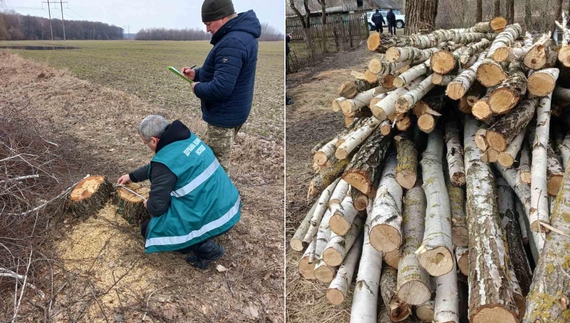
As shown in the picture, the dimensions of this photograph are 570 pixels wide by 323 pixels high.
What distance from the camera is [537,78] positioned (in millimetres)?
3223

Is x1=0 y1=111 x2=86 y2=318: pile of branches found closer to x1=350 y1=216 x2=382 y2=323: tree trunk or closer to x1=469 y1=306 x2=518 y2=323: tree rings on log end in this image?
x1=350 y1=216 x2=382 y2=323: tree trunk

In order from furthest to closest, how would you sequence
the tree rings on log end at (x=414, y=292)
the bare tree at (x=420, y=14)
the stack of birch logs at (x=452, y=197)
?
the bare tree at (x=420, y=14)
the tree rings on log end at (x=414, y=292)
the stack of birch logs at (x=452, y=197)

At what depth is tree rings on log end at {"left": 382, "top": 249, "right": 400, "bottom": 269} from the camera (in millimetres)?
3099

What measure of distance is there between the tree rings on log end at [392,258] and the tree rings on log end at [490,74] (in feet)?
4.51

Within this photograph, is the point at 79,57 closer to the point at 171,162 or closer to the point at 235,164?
the point at 235,164

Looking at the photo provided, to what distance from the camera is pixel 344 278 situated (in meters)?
3.30

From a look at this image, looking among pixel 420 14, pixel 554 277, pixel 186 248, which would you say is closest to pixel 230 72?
pixel 186 248

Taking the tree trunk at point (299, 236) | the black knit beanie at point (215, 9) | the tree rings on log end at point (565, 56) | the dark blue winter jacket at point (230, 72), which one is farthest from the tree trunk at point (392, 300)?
the black knit beanie at point (215, 9)

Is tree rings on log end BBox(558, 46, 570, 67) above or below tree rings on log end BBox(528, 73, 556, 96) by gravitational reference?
above

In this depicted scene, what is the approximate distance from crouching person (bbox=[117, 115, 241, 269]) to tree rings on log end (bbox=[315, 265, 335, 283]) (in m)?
0.78

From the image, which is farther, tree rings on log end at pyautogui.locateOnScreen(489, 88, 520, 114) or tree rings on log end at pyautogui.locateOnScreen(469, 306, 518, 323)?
tree rings on log end at pyautogui.locateOnScreen(489, 88, 520, 114)

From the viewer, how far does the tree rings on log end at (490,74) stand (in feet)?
10.6

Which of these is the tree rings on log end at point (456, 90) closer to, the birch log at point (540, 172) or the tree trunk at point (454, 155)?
the tree trunk at point (454, 155)

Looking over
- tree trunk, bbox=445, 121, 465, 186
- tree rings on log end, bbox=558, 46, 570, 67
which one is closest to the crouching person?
tree trunk, bbox=445, 121, 465, 186
